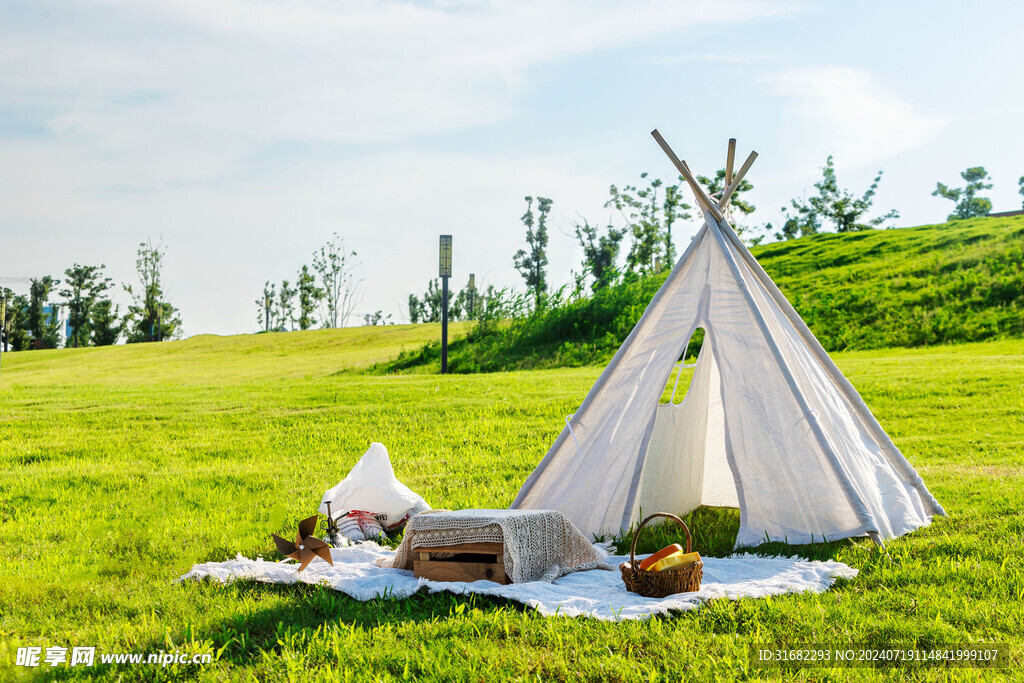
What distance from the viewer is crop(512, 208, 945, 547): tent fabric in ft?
15.2

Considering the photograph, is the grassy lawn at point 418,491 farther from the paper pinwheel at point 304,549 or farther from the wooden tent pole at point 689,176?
the wooden tent pole at point 689,176

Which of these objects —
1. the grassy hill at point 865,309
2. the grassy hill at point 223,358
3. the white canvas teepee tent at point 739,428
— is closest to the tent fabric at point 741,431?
the white canvas teepee tent at point 739,428

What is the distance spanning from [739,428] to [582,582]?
1.49m

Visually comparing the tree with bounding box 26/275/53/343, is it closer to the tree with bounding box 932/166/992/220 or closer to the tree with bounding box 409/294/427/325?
the tree with bounding box 409/294/427/325

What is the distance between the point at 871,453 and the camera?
16.2 ft

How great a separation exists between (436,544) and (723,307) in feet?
7.70

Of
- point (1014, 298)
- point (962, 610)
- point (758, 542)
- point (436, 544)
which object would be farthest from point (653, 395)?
point (1014, 298)

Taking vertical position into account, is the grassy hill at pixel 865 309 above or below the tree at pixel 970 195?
below

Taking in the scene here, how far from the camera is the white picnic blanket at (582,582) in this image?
363cm

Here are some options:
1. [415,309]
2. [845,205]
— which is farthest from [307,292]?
[845,205]

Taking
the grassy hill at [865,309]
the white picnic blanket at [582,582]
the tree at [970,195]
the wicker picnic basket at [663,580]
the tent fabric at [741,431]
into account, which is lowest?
the white picnic blanket at [582,582]

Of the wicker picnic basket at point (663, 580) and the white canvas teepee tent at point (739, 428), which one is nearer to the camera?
the wicker picnic basket at point (663, 580)

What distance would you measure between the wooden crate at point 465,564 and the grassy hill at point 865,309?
11763 millimetres

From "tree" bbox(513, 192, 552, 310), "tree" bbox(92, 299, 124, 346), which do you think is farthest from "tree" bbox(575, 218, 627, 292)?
"tree" bbox(92, 299, 124, 346)
